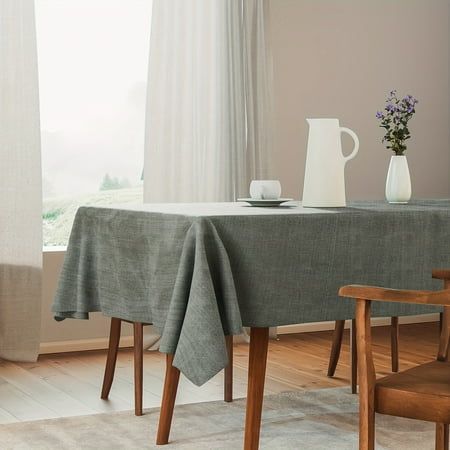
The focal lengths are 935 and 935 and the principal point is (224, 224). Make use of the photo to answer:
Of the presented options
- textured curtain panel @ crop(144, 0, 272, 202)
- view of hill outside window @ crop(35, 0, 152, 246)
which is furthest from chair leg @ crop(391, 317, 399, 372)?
view of hill outside window @ crop(35, 0, 152, 246)

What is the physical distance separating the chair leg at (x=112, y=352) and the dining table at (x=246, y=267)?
304 millimetres

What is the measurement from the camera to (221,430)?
3.14 meters

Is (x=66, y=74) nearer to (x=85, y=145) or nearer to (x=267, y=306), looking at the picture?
(x=85, y=145)

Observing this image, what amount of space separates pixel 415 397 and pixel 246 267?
736 mm

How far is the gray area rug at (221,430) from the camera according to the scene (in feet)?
9.75

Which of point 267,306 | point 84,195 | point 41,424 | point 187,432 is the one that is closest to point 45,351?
point 84,195

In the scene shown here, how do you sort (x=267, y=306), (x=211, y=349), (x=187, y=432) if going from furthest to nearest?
(x=187, y=432) < (x=267, y=306) < (x=211, y=349)

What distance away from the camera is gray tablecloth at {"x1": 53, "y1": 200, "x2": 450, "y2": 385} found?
8.33 feet

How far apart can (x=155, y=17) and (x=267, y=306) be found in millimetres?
2401

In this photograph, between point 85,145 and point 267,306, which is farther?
point 85,145

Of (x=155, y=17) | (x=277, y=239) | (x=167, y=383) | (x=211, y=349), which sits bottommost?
(x=167, y=383)

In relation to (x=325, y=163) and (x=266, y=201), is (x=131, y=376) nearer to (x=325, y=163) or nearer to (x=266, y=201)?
(x=266, y=201)

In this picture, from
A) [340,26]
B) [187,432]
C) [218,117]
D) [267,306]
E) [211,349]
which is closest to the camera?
[211,349]

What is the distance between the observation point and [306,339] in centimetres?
500
